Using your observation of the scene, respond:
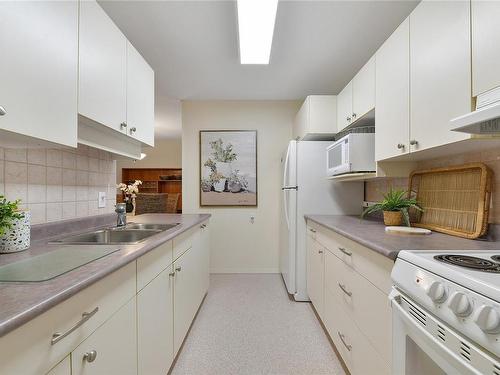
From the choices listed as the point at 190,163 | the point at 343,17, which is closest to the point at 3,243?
the point at 343,17

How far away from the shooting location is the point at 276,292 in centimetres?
293

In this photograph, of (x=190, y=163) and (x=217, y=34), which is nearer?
(x=217, y=34)

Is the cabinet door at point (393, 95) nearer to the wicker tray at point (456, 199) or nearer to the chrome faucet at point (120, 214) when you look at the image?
the wicker tray at point (456, 199)

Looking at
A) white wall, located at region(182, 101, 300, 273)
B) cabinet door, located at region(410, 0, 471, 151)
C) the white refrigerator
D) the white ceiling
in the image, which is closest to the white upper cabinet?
the white refrigerator

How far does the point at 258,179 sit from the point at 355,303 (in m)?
2.40

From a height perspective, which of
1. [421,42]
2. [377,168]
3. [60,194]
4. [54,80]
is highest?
[421,42]

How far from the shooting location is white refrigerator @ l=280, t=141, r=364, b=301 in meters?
2.73

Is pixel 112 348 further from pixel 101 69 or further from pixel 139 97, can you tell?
pixel 139 97

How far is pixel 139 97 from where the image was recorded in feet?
6.03

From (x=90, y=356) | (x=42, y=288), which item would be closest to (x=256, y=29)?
(x=42, y=288)

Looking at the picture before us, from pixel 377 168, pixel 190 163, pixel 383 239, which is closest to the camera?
pixel 383 239

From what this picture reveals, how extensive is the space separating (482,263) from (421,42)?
1113mm

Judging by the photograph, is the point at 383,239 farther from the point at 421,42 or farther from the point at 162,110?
the point at 162,110

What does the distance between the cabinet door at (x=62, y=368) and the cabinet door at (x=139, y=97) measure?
4.33ft
